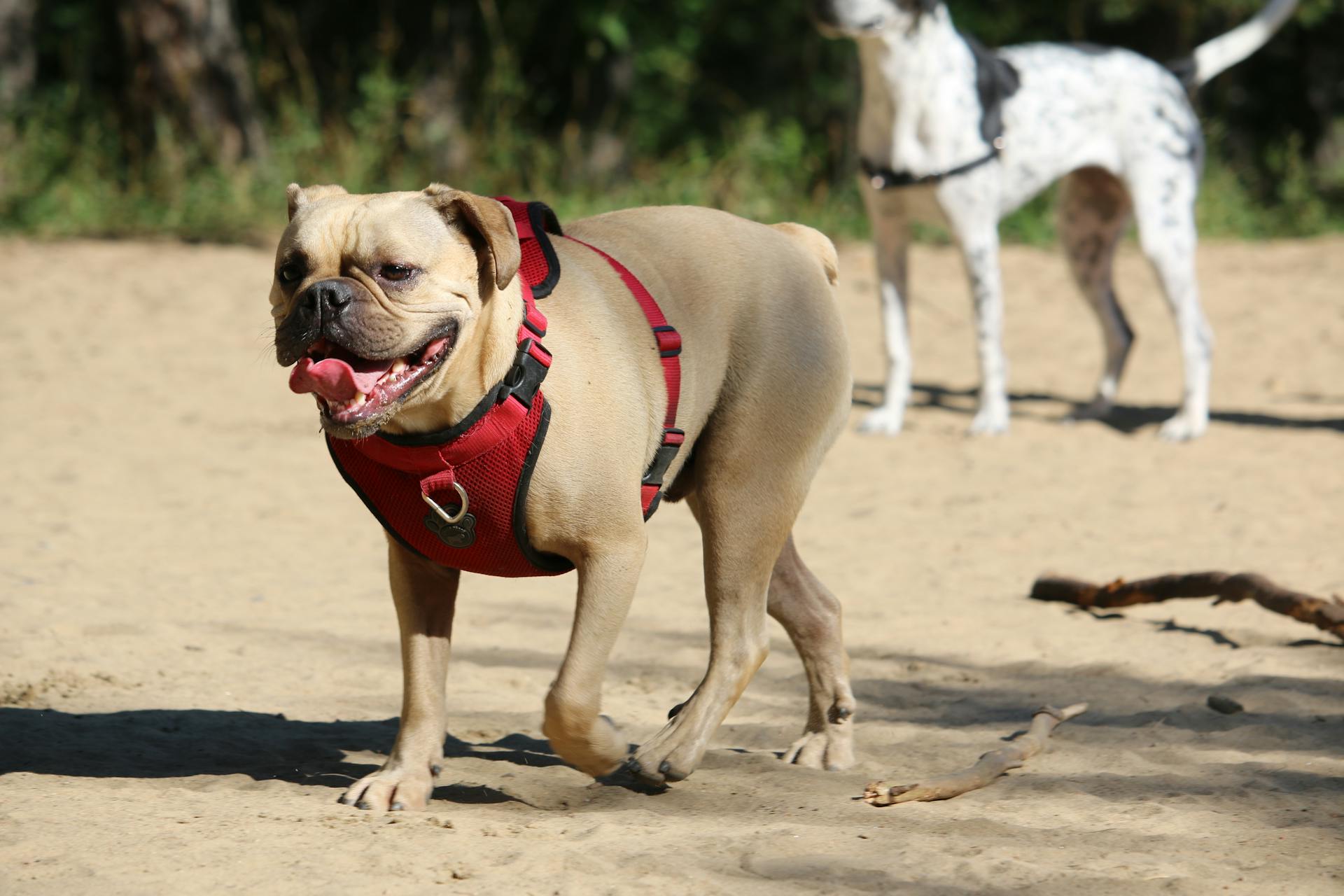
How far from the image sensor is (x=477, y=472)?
131 inches

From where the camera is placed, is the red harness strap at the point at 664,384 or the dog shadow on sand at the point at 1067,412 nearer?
the red harness strap at the point at 664,384

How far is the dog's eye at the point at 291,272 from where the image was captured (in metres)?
3.31

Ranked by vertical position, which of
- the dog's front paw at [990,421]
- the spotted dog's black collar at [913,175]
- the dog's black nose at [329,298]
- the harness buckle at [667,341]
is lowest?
the dog's front paw at [990,421]

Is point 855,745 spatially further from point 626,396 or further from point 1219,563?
point 1219,563

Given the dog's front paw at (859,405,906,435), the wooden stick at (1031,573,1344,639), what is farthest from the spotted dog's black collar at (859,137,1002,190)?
the wooden stick at (1031,573,1344,639)

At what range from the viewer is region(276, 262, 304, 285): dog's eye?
3312 mm

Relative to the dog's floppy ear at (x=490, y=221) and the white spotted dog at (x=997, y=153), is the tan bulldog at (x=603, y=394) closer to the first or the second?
the dog's floppy ear at (x=490, y=221)

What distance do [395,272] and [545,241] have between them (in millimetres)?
503

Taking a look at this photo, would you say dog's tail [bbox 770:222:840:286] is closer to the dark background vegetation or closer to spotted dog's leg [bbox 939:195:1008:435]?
spotted dog's leg [bbox 939:195:1008:435]

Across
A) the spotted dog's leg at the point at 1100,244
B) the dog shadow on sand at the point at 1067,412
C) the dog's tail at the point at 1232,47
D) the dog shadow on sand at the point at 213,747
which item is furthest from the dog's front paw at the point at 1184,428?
the dog shadow on sand at the point at 213,747

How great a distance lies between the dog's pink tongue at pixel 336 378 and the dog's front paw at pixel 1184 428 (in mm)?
6537

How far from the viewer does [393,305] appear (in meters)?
3.19

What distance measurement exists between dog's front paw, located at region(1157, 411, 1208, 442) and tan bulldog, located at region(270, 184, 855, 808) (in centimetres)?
487

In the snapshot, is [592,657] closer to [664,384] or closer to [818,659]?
[664,384]
